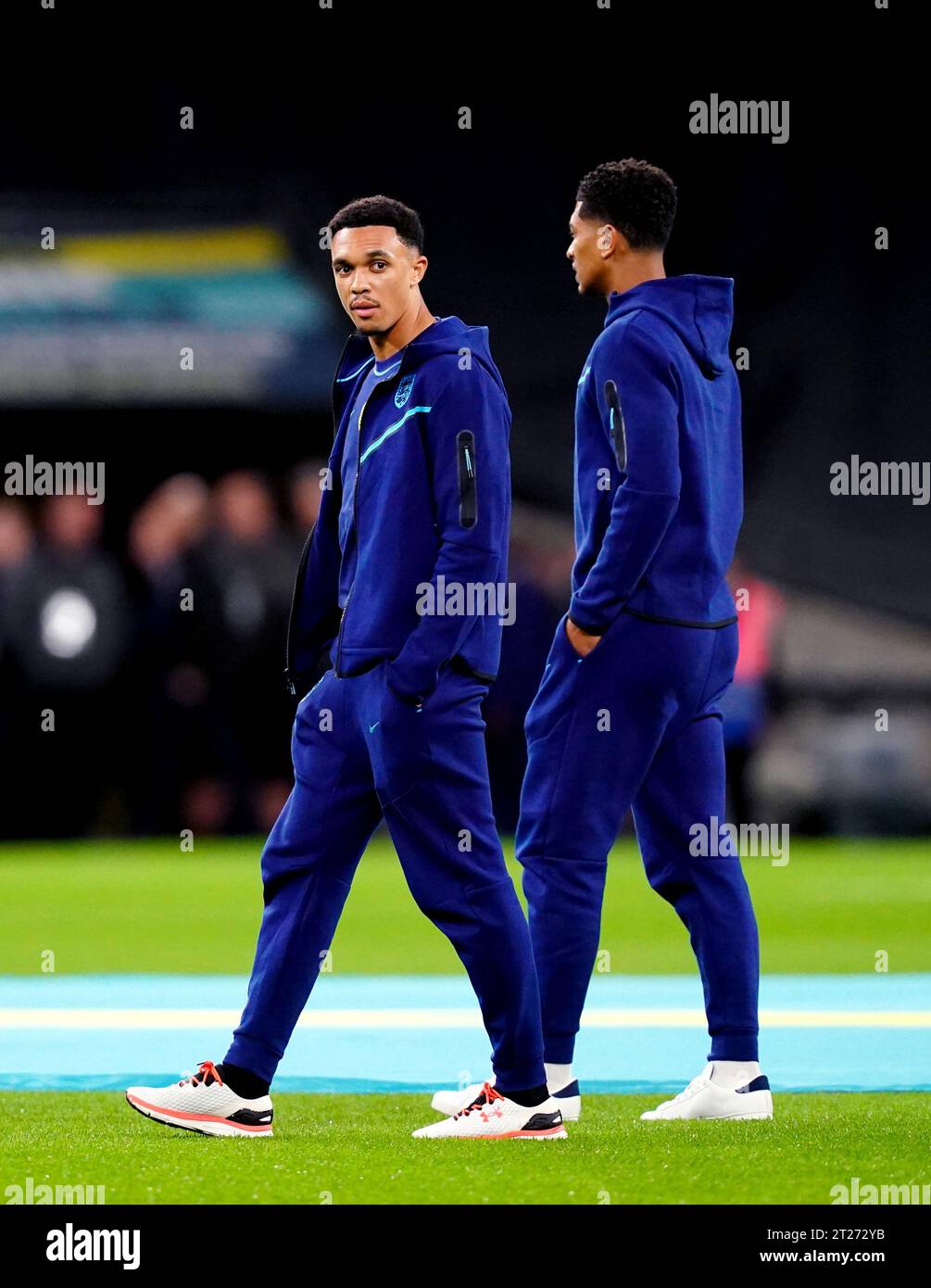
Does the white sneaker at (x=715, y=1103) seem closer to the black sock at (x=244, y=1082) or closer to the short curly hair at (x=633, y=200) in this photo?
the black sock at (x=244, y=1082)

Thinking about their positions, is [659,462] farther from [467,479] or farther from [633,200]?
[633,200]

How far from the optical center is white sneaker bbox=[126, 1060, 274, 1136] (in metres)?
4.92

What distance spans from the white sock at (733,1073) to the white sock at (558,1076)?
374 mm

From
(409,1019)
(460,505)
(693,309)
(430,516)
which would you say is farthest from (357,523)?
(409,1019)

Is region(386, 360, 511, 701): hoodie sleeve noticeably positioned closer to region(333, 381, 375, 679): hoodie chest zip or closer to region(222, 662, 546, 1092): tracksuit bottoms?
region(222, 662, 546, 1092): tracksuit bottoms

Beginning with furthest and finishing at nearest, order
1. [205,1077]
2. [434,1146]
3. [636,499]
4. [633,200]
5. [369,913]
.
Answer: [369,913], [633,200], [636,499], [205,1077], [434,1146]

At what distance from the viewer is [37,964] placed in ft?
28.5

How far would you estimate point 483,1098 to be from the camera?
16.0 ft

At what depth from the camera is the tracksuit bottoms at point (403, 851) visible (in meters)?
4.79

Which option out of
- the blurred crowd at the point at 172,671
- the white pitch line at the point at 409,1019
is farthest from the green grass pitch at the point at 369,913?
the white pitch line at the point at 409,1019

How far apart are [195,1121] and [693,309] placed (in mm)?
2276

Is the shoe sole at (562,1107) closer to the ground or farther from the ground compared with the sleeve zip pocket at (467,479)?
closer to the ground
